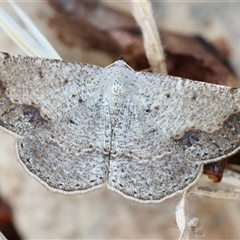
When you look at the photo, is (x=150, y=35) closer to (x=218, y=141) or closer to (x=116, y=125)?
(x=116, y=125)

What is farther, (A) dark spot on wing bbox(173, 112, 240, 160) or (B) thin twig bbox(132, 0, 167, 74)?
(B) thin twig bbox(132, 0, 167, 74)

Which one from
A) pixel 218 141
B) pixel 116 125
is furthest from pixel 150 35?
pixel 218 141

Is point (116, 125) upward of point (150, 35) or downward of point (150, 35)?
downward

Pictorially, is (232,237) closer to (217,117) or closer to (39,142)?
(217,117)

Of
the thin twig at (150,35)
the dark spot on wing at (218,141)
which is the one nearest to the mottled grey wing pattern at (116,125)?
the dark spot on wing at (218,141)

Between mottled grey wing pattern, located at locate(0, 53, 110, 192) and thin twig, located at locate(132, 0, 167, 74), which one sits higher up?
thin twig, located at locate(132, 0, 167, 74)

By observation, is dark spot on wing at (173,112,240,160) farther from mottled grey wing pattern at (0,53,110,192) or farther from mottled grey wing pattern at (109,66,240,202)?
mottled grey wing pattern at (0,53,110,192)

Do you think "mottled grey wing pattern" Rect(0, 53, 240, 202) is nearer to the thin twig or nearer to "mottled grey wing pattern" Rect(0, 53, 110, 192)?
"mottled grey wing pattern" Rect(0, 53, 110, 192)

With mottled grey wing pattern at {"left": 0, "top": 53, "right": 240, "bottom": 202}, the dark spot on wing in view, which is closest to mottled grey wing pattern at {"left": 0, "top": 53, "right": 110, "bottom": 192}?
mottled grey wing pattern at {"left": 0, "top": 53, "right": 240, "bottom": 202}
